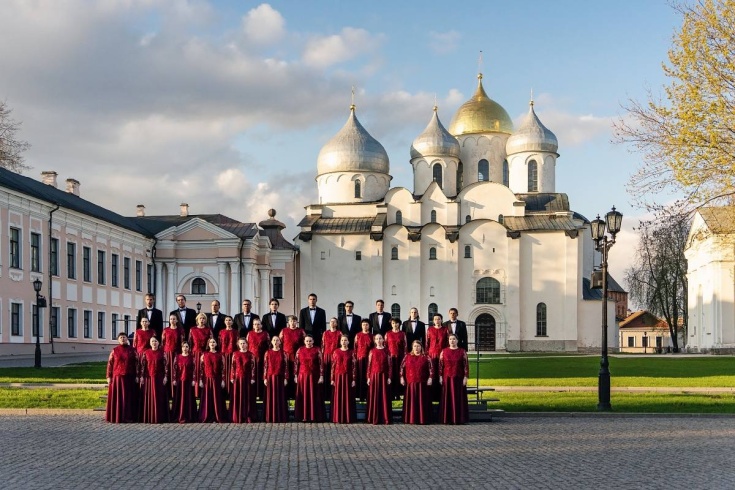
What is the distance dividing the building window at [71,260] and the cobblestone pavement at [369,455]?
2829cm

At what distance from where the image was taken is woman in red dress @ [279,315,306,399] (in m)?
17.7

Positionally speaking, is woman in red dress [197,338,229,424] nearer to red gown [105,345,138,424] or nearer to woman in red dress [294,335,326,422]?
red gown [105,345,138,424]

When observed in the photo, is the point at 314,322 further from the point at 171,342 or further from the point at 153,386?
the point at 153,386

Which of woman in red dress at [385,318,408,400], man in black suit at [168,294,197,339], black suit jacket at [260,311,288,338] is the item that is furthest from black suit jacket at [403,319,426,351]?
man in black suit at [168,294,197,339]

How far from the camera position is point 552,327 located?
65750mm

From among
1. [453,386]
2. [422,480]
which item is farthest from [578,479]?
[453,386]

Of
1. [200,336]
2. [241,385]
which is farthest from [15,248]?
[241,385]

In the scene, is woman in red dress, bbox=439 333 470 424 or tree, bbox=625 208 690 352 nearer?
woman in red dress, bbox=439 333 470 424

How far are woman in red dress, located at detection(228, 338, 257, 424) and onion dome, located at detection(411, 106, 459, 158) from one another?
55788 millimetres

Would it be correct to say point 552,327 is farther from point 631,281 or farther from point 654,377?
point 654,377

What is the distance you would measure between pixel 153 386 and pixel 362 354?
12.2 ft

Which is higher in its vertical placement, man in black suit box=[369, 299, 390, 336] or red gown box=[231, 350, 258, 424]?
man in black suit box=[369, 299, 390, 336]

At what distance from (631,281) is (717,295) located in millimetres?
13610

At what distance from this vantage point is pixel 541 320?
217 feet
